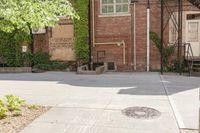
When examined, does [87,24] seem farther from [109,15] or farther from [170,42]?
[170,42]

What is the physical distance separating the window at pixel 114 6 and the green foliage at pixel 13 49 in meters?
5.22

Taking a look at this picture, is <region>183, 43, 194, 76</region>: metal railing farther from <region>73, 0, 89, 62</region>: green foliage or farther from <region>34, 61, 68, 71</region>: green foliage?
<region>34, 61, 68, 71</region>: green foliage

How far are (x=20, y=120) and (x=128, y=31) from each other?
36.6 ft

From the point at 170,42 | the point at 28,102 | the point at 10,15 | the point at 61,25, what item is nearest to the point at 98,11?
the point at 61,25

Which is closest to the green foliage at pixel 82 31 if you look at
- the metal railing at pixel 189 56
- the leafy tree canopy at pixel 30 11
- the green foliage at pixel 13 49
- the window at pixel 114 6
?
the window at pixel 114 6

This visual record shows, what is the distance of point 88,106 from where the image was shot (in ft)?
22.3

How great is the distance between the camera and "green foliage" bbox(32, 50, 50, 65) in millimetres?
16734

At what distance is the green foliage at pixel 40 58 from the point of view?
1673 centimetres

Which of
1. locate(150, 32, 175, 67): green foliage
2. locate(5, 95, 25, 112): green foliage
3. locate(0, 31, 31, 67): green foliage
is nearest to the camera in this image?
locate(5, 95, 25, 112): green foliage

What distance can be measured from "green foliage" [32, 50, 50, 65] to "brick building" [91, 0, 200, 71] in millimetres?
3089

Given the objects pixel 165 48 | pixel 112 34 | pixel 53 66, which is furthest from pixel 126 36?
pixel 53 66

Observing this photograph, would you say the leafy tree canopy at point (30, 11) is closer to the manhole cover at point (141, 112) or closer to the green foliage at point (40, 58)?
the manhole cover at point (141, 112)

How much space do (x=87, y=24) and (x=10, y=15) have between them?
11.2 metres

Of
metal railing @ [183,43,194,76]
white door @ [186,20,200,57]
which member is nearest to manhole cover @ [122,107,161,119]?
metal railing @ [183,43,194,76]
